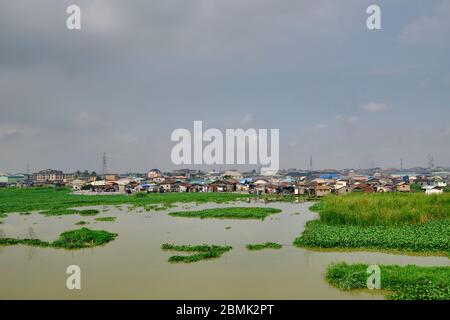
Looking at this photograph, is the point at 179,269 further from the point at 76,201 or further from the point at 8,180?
the point at 8,180

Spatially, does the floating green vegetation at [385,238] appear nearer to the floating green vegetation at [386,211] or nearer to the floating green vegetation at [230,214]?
the floating green vegetation at [386,211]

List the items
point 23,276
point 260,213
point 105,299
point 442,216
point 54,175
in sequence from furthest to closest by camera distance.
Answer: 1. point 54,175
2. point 260,213
3. point 442,216
4. point 23,276
5. point 105,299

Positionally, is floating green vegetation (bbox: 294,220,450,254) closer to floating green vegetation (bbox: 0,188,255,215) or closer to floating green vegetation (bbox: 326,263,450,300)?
floating green vegetation (bbox: 326,263,450,300)

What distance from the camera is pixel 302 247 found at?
14242mm

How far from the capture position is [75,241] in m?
15.7

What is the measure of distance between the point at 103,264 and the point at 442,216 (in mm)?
17785

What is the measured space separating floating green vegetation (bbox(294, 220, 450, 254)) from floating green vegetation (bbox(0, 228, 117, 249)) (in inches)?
366

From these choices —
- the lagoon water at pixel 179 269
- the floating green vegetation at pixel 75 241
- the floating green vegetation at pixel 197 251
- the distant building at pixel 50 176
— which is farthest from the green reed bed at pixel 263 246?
the distant building at pixel 50 176

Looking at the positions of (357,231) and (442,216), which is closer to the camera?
(357,231)

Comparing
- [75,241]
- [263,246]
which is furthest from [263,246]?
[75,241]

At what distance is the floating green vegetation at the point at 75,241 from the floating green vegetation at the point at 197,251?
3582mm
